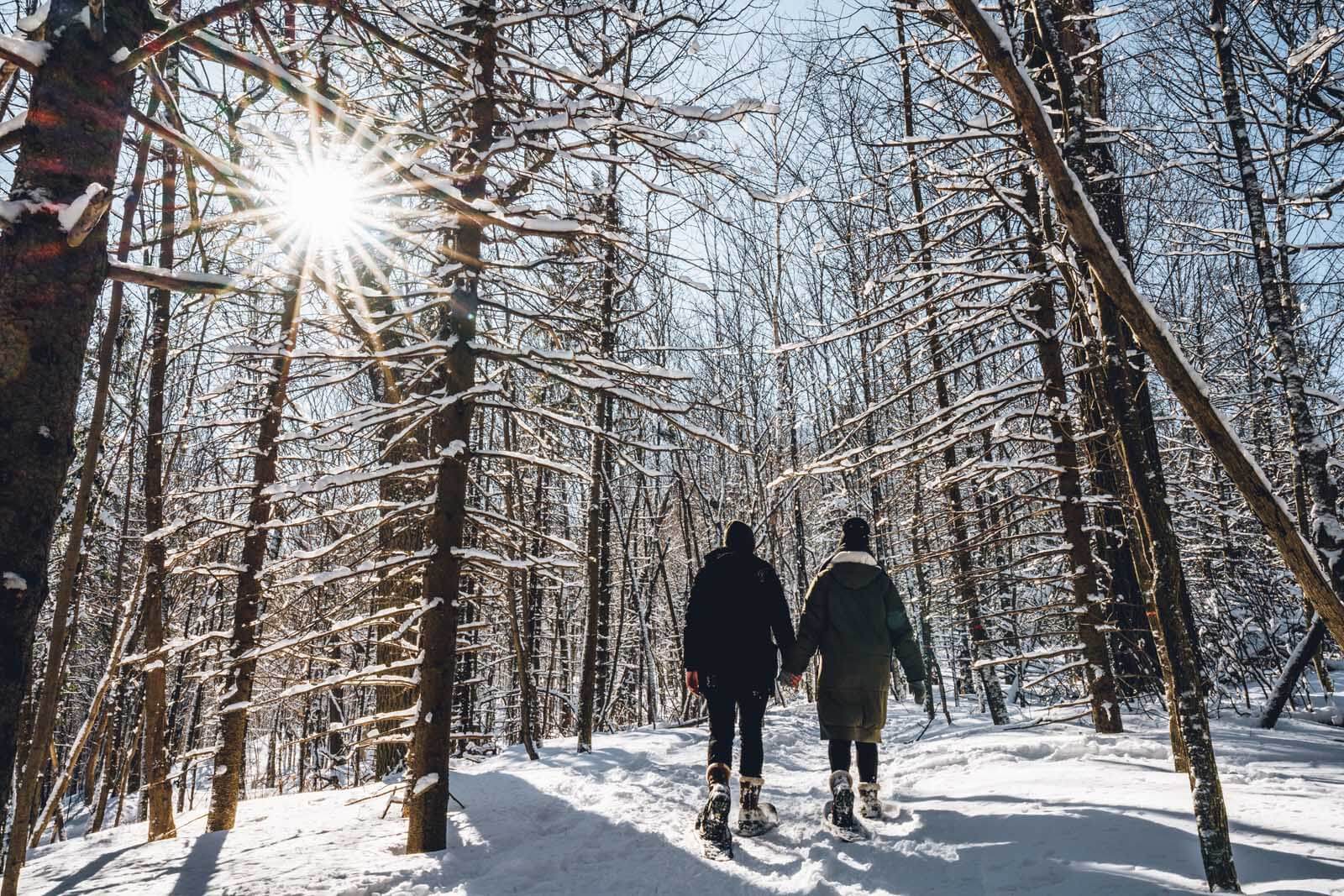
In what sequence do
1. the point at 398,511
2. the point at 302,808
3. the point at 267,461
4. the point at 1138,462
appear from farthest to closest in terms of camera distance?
the point at 267,461 → the point at 302,808 → the point at 398,511 → the point at 1138,462

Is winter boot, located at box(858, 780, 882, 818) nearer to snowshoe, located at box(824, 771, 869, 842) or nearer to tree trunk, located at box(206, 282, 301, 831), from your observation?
snowshoe, located at box(824, 771, 869, 842)

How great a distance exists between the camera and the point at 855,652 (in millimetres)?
4797

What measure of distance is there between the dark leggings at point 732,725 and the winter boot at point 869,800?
0.74 metres

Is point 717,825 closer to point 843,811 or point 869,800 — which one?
point 843,811

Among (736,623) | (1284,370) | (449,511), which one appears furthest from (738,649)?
(1284,370)

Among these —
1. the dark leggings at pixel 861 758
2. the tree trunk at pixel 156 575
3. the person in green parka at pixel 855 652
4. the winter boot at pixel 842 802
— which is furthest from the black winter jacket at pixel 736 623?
the tree trunk at pixel 156 575

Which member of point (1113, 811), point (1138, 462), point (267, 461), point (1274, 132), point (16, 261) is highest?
point (1274, 132)

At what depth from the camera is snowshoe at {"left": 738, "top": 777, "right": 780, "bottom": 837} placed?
4.61 meters

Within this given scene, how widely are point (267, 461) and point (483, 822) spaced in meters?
5.00

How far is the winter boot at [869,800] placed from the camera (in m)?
4.64

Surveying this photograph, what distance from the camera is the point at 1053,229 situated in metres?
3.93

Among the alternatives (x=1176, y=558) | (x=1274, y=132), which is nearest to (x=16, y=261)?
(x=1176, y=558)

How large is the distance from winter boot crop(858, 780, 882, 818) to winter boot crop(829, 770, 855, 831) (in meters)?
0.33

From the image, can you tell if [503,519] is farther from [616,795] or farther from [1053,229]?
[1053,229]
